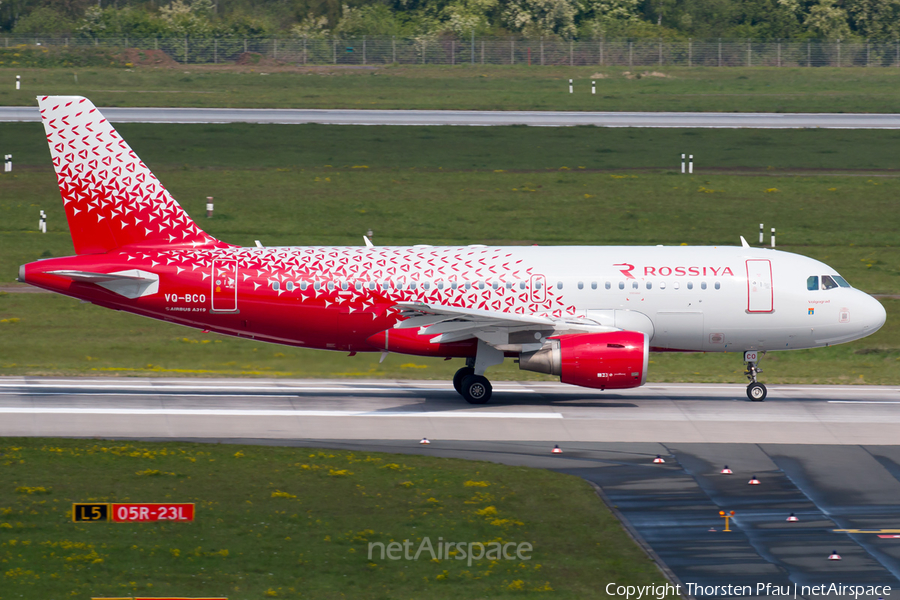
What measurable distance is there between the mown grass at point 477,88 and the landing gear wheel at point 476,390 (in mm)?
51946

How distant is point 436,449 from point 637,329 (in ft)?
28.6

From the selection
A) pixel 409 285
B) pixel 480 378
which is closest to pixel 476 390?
pixel 480 378

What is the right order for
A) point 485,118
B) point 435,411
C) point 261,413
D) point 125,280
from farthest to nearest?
point 485,118 < point 125,280 < point 435,411 < point 261,413

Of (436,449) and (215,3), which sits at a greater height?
(215,3)

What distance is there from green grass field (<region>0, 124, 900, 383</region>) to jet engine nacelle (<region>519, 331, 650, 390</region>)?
8.25 metres

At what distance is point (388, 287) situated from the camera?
3366cm

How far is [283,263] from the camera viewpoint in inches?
1341

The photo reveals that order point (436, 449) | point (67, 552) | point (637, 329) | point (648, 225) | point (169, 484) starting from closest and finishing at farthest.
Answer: point (67, 552), point (169, 484), point (436, 449), point (637, 329), point (648, 225)

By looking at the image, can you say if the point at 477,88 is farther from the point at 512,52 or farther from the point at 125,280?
the point at 125,280

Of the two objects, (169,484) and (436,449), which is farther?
(436,449)

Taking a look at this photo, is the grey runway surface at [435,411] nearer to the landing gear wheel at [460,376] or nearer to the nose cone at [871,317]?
the landing gear wheel at [460,376]

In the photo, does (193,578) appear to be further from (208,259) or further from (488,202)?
(488,202)

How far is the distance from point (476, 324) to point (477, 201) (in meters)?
28.9

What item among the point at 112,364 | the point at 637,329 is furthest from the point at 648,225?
the point at 112,364
